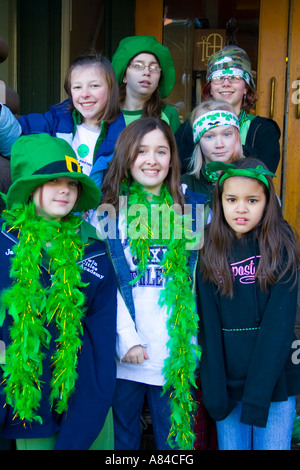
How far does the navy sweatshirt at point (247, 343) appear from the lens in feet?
7.03

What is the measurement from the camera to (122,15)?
4.66m

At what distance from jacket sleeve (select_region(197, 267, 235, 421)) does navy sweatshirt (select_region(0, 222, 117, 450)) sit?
40 centimetres

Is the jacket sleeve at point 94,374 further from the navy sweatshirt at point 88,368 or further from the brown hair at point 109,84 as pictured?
the brown hair at point 109,84

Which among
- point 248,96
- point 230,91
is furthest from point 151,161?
point 248,96

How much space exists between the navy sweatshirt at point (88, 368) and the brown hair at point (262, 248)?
1.46 ft

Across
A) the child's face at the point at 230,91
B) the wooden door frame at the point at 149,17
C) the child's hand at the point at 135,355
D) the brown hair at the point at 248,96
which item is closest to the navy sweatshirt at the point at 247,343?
the child's hand at the point at 135,355

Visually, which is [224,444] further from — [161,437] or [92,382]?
[92,382]

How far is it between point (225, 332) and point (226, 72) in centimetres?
173

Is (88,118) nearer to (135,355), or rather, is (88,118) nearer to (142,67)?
(142,67)

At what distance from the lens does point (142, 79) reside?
3.03 m

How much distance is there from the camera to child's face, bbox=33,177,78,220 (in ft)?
6.79

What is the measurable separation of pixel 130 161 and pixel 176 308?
0.69 m
